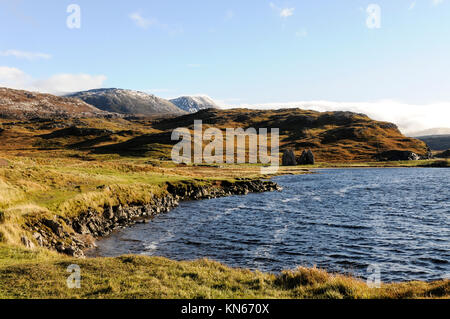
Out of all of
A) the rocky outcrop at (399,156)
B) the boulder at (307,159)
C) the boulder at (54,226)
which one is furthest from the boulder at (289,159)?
the boulder at (54,226)

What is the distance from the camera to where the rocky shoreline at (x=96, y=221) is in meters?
25.9

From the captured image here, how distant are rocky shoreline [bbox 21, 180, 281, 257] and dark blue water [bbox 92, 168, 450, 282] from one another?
184 cm

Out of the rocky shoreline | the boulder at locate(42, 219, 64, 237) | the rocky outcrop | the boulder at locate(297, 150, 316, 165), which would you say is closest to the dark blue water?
the rocky shoreline

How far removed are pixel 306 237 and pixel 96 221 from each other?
74.8 feet

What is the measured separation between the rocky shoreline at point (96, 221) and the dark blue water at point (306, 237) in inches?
72.5

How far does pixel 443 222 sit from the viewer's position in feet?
125

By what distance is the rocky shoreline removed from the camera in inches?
1020

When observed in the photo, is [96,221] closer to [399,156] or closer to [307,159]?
[307,159]

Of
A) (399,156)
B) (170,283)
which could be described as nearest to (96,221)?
(170,283)

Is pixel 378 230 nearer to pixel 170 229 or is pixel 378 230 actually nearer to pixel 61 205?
pixel 170 229

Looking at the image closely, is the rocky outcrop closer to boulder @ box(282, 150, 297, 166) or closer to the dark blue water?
boulder @ box(282, 150, 297, 166)

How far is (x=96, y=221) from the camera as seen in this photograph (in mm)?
34469
